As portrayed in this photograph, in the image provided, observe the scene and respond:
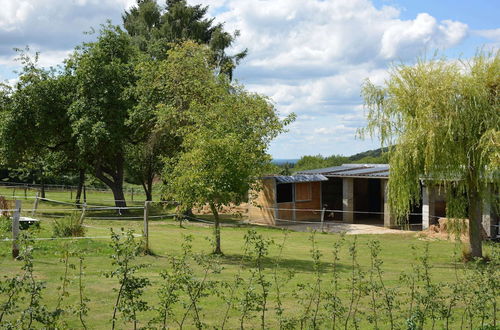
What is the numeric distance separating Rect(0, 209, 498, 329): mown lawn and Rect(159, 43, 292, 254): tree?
1.67 meters

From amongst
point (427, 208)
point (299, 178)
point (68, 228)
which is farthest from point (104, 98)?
point (427, 208)

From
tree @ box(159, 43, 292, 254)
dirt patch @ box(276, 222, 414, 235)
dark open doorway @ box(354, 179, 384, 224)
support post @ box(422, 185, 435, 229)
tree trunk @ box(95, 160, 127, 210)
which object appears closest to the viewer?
tree @ box(159, 43, 292, 254)

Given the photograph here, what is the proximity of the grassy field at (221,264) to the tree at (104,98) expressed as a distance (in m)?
4.52

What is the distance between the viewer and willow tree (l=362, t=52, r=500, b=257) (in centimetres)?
1441

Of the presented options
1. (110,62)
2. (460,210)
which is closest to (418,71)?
(460,210)

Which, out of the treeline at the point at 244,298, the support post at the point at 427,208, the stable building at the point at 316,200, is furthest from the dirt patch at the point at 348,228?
the treeline at the point at 244,298

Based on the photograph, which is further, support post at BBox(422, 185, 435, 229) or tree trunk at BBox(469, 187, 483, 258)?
support post at BBox(422, 185, 435, 229)

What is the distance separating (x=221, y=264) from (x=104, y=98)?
1613cm

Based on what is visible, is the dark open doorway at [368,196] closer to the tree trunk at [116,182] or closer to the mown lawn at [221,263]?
the mown lawn at [221,263]

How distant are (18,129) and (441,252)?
20.2 meters

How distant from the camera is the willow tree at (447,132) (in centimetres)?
1441

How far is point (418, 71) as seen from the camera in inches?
603

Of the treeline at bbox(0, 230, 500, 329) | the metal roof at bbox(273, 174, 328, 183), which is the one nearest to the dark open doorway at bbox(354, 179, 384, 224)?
the metal roof at bbox(273, 174, 328, 183)

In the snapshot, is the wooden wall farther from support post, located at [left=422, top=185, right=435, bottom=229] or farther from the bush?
the bush
